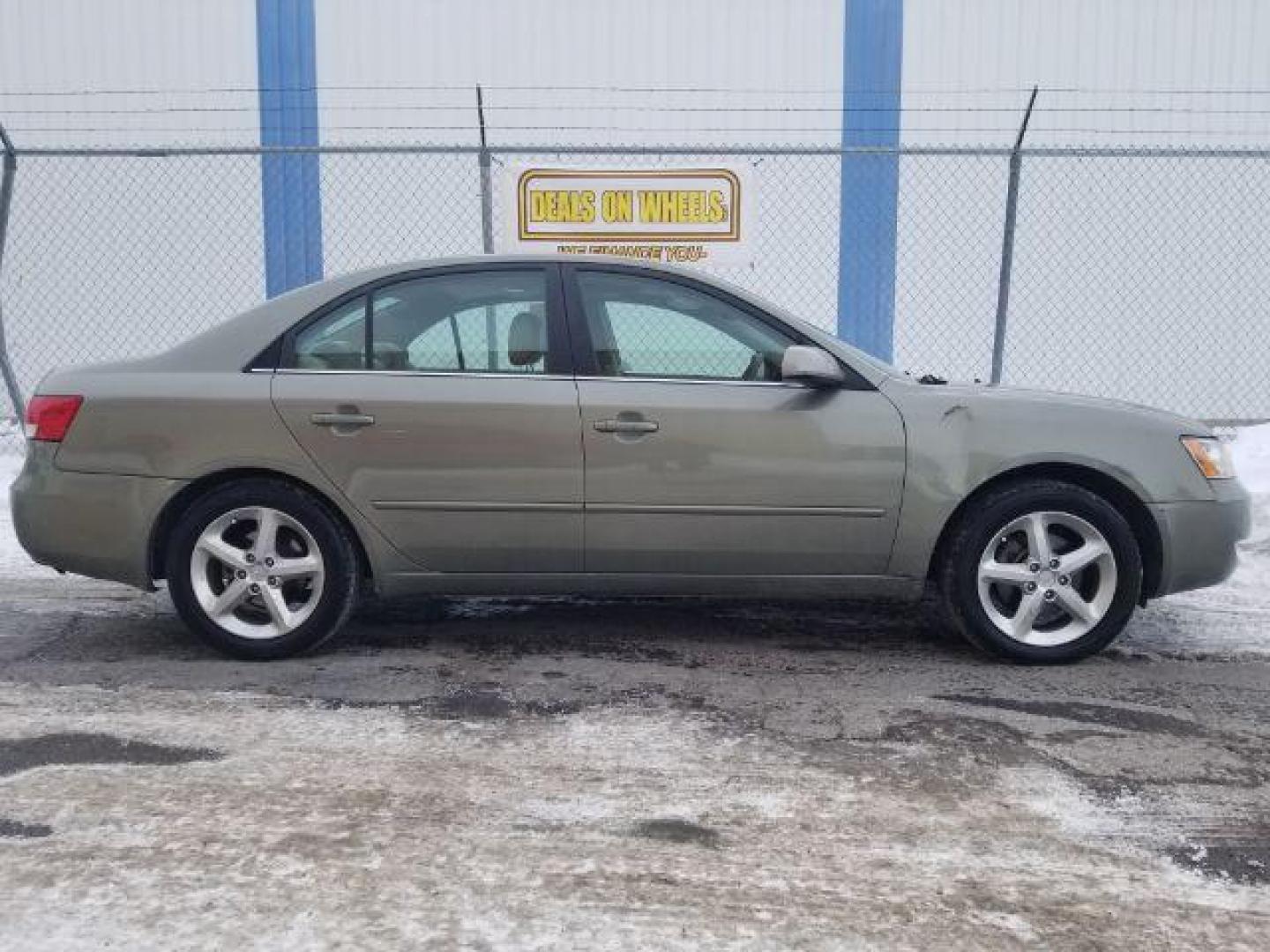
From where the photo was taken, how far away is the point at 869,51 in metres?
10.1

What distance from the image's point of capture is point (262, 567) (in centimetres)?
405

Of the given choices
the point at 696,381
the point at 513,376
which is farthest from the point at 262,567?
the point at 696,381

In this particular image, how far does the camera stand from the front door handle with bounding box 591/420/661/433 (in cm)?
399

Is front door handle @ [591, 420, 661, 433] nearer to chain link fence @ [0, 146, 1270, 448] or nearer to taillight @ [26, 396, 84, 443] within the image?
taillight @ [26, 396, 84, 443]

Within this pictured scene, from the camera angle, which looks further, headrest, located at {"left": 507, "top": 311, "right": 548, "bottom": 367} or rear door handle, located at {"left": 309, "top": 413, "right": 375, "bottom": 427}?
headrest, located at {"left": 507, "top": 311, "right": 548, "bottom": 367}

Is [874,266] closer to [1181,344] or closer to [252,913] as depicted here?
[1181,344]

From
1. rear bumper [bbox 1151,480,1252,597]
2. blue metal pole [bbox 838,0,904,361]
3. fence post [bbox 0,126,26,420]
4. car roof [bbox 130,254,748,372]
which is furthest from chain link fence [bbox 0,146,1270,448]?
rear bumper [bbox 1151,480,1252,597]

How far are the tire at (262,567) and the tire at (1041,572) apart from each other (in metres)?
2.26

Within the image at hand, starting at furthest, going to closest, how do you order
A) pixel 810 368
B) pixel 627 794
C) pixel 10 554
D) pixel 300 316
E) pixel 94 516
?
pixel 10 554
pixel 300 316
pixel 94 516
pixel 810 368
pixel 627 794

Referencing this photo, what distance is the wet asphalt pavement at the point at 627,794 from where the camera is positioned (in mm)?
2330

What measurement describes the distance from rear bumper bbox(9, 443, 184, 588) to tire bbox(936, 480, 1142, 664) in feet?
9.49

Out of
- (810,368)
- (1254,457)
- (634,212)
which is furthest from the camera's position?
(1254,457)

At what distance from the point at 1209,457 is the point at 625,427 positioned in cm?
218

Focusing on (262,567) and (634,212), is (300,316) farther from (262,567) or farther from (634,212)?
(634,212)
